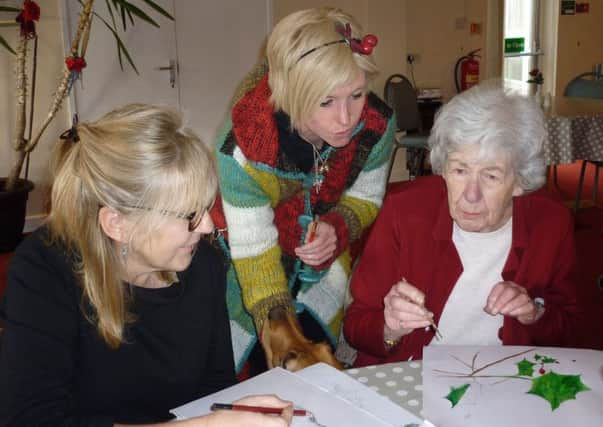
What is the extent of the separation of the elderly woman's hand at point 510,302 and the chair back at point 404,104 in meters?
4.64

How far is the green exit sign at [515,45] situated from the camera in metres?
8.40

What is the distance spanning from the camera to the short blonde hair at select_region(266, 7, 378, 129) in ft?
5.03

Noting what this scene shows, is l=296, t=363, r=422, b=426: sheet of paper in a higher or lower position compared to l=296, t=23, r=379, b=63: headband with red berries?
lower

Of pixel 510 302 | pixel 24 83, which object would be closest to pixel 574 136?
pixel 510 302

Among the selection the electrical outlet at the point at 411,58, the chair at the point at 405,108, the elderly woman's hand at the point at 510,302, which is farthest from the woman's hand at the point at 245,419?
the electrical outlet at the point at 411,58

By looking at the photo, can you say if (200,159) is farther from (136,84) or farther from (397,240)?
(136,84)

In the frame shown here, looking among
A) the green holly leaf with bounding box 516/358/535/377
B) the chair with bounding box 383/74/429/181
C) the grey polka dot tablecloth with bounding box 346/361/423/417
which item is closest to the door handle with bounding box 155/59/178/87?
the chair with bounding box 383/74/429/181

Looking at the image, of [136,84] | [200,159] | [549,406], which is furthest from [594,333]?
[136,84]

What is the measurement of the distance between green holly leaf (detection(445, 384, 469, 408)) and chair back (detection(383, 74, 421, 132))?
4.92 meters

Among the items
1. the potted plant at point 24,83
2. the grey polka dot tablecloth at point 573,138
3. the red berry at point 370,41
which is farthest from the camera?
the grey polka dot tablecloth at point 573,138

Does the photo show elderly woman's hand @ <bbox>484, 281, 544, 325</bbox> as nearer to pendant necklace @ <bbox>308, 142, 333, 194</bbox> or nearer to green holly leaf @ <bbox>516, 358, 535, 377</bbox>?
green holly leaf @ <bbox>516, 358, 535, 377</bbox>

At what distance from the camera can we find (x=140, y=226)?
1182 mm

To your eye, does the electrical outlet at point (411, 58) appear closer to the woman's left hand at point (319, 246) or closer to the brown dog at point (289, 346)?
the woman's left hand at point (319, 246)

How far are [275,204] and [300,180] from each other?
3.5 inches
